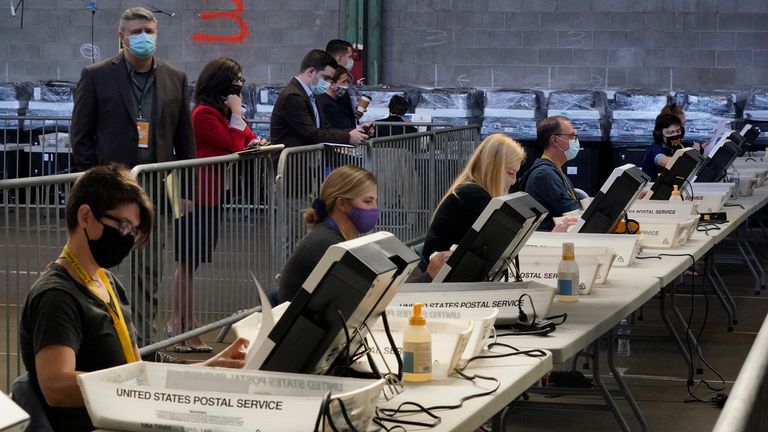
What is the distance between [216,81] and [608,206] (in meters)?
2.34

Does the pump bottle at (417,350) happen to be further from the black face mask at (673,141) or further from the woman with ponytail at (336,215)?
the black face mask at (673,141)

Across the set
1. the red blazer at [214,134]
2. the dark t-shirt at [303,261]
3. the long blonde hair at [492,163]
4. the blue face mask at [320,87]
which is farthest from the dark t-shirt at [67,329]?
the blue face mask at [320,87]

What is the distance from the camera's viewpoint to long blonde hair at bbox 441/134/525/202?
583cm

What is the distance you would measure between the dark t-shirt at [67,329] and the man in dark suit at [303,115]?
15.5ft

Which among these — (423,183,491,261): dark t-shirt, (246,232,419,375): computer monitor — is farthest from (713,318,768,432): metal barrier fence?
(423,183,491,261): dark t-shirt

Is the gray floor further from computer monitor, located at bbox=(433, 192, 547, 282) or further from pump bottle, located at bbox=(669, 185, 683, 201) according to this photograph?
computer monitor, located at bbox=(433, 192, 547, 282)

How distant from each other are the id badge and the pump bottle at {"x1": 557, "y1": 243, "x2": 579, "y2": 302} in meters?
2.52

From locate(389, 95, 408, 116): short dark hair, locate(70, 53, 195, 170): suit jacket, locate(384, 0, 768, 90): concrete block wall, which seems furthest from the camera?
locate(384, 0, 768, 90): concrete block wall

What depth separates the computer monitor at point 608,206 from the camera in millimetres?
5906

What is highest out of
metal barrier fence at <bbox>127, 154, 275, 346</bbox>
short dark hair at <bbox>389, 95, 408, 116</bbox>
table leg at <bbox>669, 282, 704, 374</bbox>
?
short dark hair at <bbox>389, 95, 408, 116</bbox>

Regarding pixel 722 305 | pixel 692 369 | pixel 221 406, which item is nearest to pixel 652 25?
pixel 722 305

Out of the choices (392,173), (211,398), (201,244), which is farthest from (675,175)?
(211,398)

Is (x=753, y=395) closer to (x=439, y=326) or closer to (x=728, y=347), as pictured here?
(x=439, y=326)

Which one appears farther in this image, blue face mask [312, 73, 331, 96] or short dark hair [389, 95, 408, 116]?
short dark hair [389, 95, 408, 116]
